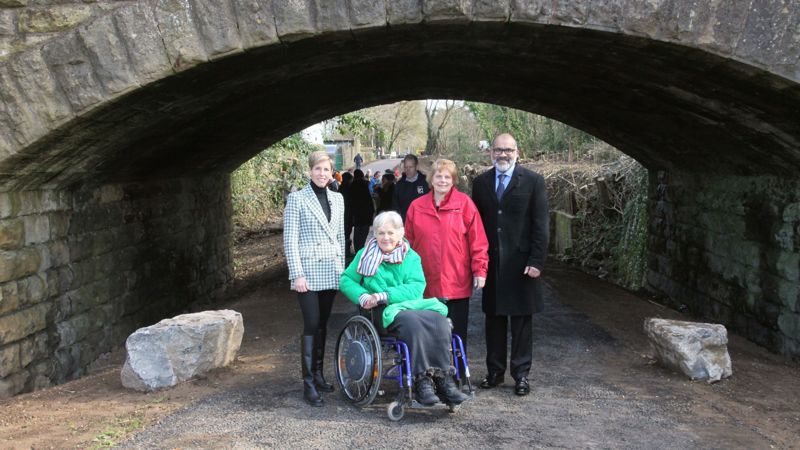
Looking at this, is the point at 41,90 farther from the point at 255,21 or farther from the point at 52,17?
the point at 255,21

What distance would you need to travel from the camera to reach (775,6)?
496 centimetres

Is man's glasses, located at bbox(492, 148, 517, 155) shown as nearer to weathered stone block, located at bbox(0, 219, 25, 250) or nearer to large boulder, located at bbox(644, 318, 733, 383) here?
large boulder, located at bbox(644, 318, 733, 383)

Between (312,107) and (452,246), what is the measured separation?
16.6 feet

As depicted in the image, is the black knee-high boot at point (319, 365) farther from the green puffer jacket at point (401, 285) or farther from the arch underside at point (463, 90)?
the arch underside at point (463, 90)

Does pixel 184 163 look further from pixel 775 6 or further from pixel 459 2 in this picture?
pixel 775 6

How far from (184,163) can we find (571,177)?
8777mm

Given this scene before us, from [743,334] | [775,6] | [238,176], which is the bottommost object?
[743,334]

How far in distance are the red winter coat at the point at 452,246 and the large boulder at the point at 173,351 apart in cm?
180

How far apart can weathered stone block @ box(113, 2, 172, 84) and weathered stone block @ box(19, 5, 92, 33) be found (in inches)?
12.6

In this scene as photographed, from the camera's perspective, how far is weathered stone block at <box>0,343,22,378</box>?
5.52m

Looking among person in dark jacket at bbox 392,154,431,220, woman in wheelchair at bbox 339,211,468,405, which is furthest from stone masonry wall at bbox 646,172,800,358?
woman in wheelchair at bbox 339,211,468,405

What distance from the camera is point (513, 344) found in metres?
5.21

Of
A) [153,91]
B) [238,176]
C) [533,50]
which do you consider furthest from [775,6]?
[238,176]

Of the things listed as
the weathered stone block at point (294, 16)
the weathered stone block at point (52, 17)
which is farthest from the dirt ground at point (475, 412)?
the weathered stone block at point (52, 17)
